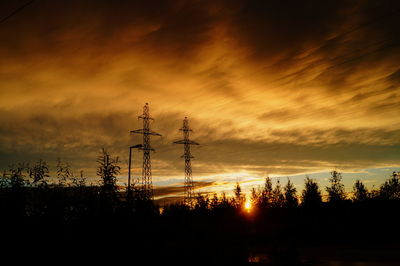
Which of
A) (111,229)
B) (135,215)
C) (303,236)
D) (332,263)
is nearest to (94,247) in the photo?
(111,229)

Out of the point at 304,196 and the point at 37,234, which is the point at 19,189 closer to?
the point at 37,234

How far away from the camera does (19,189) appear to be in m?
14.6

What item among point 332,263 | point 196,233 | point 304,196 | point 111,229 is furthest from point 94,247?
point 304,196

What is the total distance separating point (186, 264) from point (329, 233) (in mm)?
26851

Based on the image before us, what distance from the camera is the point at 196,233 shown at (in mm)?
31453

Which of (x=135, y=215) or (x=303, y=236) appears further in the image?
(x=303, y=236)

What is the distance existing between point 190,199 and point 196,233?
43.2 feet

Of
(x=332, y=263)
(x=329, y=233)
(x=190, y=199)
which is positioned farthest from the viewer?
(x=190, y=199)

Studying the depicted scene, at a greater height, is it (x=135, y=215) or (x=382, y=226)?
(x=135, y=215)

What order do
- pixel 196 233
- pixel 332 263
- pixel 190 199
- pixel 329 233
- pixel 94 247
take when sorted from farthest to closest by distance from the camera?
pixel 190 199 → pixel 329 233 → pixel 196 233 → pixel 332 263 → pixel 94 247

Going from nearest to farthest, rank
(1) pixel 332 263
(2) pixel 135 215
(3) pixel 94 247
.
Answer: (3) pixel 94 247 < (2) pixel 135 215 < (1) pixel 332 263

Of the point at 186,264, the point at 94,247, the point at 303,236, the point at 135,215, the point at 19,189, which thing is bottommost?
the point at 303,236

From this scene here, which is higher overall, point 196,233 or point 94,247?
point 94,247

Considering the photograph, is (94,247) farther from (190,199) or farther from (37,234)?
(190,199)
